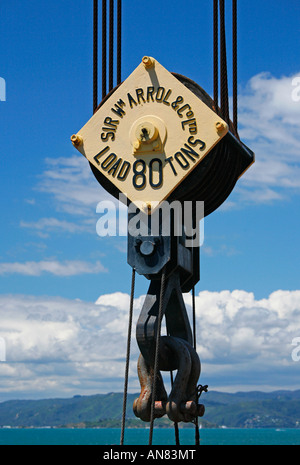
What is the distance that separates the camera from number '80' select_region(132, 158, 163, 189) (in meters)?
10.2

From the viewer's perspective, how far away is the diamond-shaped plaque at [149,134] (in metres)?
10.1

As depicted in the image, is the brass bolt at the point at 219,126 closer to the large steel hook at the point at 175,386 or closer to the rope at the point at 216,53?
the rope at the point at 216,53

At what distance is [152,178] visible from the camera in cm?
1024

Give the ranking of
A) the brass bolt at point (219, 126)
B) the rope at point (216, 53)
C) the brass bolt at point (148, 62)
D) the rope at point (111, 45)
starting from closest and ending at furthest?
the brass bolt at point (219, 126), the brass bolt at point (148, 62), the rope at point (216, 53), the rope at point (111, 45)

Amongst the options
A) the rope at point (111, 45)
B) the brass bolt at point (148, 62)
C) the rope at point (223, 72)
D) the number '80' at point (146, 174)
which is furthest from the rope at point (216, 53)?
the rope at point (111, 45)

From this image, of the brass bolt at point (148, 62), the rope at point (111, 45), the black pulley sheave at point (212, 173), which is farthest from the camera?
the rope at point (111, 45)

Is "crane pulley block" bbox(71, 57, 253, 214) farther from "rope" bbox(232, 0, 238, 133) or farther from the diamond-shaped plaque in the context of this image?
"rope" bbox(232, 0, 238, 133)

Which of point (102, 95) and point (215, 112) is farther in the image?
point (102, 95)

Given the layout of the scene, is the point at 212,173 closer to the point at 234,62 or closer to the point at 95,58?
the point at 234,62

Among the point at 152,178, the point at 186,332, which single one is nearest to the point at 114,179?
the point at 152,178
